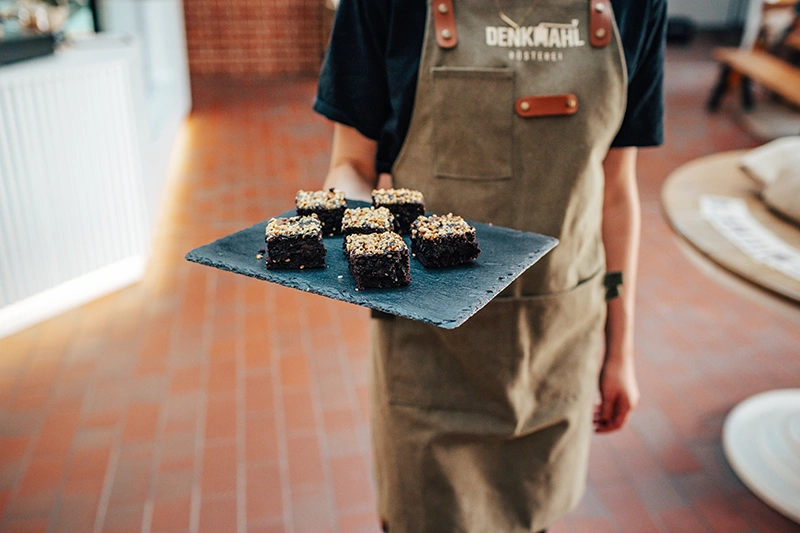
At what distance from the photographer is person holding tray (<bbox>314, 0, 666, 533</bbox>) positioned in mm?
1186

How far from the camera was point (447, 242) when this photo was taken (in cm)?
106

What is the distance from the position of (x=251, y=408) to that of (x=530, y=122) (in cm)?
186

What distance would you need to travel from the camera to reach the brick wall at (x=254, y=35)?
8.62 meters

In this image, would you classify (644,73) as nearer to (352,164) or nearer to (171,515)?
(352,164)

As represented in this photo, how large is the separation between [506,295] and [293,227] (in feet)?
1.41

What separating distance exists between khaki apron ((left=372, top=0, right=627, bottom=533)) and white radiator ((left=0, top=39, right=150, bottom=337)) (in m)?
2.21

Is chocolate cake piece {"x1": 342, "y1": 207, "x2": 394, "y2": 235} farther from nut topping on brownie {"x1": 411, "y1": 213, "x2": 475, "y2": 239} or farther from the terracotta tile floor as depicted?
the terracotta tile floor

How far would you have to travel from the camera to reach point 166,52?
611 centimetres

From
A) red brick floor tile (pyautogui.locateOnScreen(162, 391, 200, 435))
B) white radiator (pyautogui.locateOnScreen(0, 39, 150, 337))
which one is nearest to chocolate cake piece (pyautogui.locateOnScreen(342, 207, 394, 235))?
red brick floor tile (pyautogui.locateOnScreen(162, 391, 200, 435))

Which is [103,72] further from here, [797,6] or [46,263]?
[797,6]

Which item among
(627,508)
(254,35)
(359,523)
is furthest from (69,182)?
(254,35)

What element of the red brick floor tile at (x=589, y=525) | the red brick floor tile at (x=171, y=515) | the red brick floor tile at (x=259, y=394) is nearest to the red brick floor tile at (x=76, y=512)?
the red brick floor tile at (x=171, y=515)

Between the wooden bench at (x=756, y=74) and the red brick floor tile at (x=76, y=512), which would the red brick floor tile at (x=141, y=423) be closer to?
the red brick floor tile at (x=76, y=512)

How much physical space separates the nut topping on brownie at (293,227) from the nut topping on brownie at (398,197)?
12 centimetres
